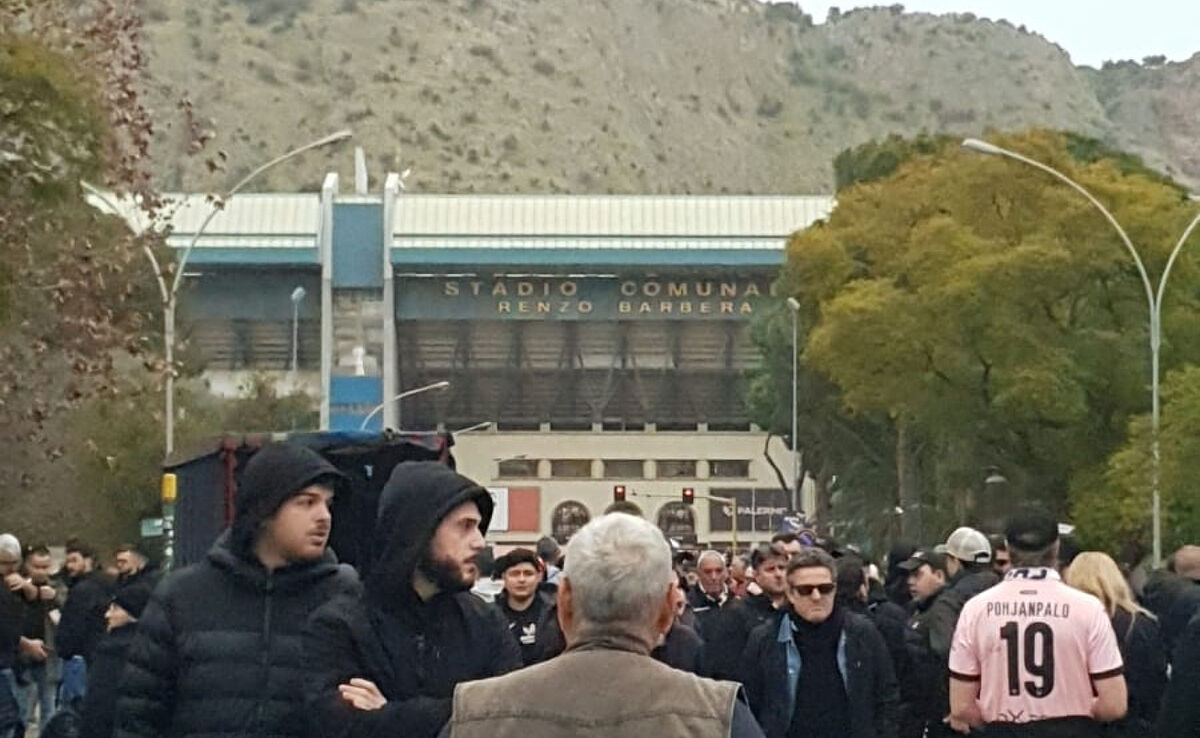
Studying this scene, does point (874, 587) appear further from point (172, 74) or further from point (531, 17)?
point (531, 17)

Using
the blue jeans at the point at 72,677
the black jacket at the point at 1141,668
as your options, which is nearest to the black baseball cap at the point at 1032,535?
the black jacket at the point at 1141,668

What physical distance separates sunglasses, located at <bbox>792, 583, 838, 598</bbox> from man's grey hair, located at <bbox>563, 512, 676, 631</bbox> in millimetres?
5853

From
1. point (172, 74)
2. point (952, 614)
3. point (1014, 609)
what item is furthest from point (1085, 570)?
point (172, 74)

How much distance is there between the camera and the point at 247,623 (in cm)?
766

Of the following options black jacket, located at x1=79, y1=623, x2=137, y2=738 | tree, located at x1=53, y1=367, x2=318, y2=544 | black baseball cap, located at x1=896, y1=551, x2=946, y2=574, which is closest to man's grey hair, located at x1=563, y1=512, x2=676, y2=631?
black jacket, located at x1=79, y1=623, x2=137, y2=738

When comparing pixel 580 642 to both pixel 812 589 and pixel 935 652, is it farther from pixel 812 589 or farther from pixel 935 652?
pixel 935 652

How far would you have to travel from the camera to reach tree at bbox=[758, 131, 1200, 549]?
5081cm

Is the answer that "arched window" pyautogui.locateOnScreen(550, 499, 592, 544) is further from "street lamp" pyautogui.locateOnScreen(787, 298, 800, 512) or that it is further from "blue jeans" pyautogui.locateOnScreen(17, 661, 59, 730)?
"blue jeans" pyautogui.locateOnScreen(17, 661, 59, 730)

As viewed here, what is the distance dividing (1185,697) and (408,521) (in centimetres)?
309

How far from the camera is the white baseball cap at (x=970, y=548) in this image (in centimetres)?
1434

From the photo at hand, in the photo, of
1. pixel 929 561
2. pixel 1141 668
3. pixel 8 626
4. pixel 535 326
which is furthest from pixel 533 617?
pixel 535 326

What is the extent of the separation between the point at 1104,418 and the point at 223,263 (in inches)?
2536

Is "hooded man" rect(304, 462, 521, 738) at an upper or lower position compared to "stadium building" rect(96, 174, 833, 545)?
lower

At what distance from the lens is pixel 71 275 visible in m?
24.2
